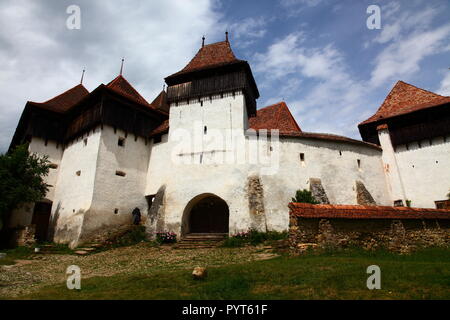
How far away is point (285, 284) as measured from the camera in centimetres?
525

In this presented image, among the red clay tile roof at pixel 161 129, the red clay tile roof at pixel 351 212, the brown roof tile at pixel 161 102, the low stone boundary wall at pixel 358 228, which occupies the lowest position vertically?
the low stone boundary wall at pixel 358 228

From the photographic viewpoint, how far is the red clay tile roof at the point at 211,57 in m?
17.1

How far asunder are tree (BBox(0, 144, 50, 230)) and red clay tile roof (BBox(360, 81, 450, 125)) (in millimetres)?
19260

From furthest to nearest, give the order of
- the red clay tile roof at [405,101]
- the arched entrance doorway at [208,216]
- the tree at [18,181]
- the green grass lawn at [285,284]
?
the red clay tile roof at [405,101] → the arched entrance doorway at [208,216] → the tree at [18,181] → the green grass lawn at [285,284]

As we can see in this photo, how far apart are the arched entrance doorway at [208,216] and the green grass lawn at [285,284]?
9350 mm

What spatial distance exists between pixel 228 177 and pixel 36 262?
28.8 ft

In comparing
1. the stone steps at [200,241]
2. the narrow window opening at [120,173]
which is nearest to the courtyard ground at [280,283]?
the stone steps at [200,241]

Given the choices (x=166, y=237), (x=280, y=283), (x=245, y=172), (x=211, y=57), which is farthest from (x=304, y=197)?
(x=211, y=57)

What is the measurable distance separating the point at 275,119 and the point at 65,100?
573 inches

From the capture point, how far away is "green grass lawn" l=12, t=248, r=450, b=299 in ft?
15.1

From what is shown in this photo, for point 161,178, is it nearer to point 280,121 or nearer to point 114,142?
point 114,142

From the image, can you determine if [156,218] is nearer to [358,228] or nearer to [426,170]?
[358,228]

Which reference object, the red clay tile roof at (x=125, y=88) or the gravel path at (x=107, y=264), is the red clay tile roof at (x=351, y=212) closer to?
the gravel path at (x=107, y=264)
